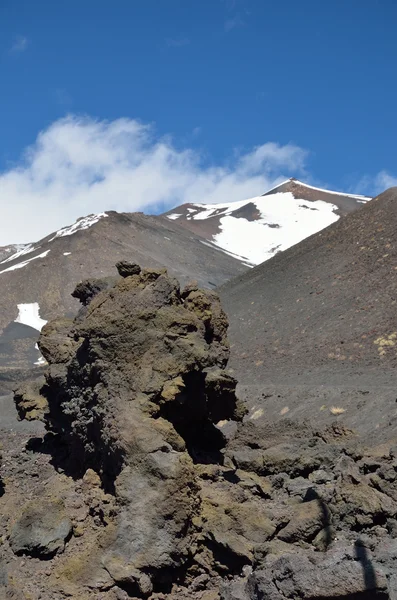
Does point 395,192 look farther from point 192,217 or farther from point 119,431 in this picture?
point 192,217

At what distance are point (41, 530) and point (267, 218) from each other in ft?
372

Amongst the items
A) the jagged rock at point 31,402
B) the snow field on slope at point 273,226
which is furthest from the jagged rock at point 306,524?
the snow field on slope at point 273,226

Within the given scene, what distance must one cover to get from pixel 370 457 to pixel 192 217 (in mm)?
113840

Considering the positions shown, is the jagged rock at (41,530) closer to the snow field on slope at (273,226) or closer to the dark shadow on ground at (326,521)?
the dark shadow on ground at (326,521)

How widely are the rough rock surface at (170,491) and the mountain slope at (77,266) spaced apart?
3751 cm

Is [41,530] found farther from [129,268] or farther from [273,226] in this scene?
[273,226]

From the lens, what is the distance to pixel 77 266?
208 feet

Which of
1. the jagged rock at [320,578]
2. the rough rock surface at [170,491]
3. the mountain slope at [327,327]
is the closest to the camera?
the jagged rock at [320,578]

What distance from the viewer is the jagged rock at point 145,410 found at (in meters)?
6.82

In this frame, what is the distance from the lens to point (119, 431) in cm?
805

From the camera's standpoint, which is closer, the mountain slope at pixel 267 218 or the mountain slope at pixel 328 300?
the mountain slope at pixel 328 300

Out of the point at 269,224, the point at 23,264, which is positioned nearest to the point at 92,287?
the point at 23,264

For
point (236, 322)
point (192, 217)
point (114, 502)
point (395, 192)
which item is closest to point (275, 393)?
point (236, 322)

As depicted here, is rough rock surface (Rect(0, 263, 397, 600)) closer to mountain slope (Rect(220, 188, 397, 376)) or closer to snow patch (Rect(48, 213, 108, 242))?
mountain slope (Rect(220, 188, 397, 376))
